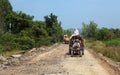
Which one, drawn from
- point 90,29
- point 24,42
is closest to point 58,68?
point 24,42

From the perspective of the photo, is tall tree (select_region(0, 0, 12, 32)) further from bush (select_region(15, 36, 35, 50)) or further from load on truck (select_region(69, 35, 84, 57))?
load on truck (select_region(69, 35, 84, 57))

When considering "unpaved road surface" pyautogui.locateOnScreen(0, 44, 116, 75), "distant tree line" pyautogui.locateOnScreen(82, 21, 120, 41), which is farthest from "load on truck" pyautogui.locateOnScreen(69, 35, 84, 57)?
"distant tree line" pyautogui.locateOnScreen(82, 21, 120, 41)

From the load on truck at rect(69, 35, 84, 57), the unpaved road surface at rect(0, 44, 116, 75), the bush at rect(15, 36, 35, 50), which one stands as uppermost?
the bush at rect(15, 36, 35, 50)

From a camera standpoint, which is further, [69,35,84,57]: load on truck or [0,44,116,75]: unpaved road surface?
[69,35,84,57]: load on truck

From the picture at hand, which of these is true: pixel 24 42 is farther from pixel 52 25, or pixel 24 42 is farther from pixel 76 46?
pixel 52 25

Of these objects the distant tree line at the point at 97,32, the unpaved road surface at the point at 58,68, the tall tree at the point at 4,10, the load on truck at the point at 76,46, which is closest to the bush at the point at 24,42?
the tall tree at the point at 4,10

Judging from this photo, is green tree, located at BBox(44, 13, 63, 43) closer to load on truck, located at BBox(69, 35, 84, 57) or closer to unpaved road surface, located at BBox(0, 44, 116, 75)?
load on truck, located at BBox(69, 35, 84, 57)

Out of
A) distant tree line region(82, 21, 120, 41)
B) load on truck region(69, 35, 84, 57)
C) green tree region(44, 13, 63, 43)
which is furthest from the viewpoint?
distant tree line region(82, 21, 120, 41)

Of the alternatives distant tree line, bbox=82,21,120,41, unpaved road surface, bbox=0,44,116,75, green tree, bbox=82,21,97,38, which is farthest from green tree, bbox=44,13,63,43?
unpaved road surface, bbox=0,44,116,75

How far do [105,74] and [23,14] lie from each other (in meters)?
53.6

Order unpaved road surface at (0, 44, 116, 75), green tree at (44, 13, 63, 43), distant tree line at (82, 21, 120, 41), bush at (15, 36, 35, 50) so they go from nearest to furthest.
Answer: unpaved road surface at (0, 44, 116, 75) < bush at (15, 36, 35, 50) < green tree at (44, 13, 63, 43) < distant tree line at (82, 21, 120, 41)

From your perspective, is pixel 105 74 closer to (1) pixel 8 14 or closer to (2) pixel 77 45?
(2) pixel 77 45

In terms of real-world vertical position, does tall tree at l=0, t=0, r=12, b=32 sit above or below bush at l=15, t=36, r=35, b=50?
above

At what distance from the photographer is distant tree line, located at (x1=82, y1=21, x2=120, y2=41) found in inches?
4008
